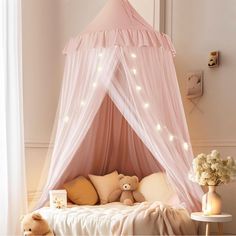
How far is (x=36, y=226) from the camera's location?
3.98m

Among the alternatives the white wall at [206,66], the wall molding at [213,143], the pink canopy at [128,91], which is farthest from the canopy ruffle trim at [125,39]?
the wall molding at [213,143]

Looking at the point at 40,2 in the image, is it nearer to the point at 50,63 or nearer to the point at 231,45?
the point at 50,63

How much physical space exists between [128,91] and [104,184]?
1.00m

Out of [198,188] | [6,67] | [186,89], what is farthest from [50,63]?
[198,188]

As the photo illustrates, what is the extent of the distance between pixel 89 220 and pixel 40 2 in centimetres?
250

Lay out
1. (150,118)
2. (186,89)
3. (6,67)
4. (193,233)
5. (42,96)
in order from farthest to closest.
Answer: (42,96), (186,89), (6,67), (150,118), (193,233)

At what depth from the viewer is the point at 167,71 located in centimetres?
427

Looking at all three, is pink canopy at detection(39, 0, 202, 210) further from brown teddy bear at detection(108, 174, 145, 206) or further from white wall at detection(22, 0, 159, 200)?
white wall at detection(22, 0, 159, 200)

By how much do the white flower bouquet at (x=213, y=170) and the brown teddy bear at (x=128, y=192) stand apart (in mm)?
1005

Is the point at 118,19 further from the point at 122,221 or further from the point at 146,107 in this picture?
the point at 122,221

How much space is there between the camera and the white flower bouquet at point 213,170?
376 cm

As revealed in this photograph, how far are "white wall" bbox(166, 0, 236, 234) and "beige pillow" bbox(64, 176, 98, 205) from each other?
107cm

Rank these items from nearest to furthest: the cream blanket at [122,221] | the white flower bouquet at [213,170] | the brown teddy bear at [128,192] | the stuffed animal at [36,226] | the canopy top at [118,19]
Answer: the cream blanket at [122,221] < the white flower bouquet at [213,170] < the stuffed animal at [36,226] < the canopy top at [118,19] < the brown teddy bear at [128,192]

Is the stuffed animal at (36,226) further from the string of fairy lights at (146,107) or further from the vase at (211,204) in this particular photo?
the vase at (211,204)
